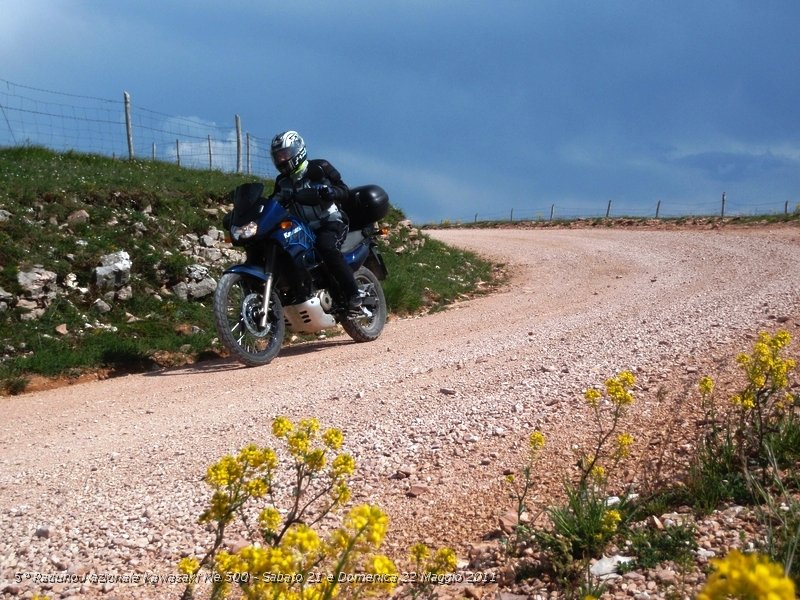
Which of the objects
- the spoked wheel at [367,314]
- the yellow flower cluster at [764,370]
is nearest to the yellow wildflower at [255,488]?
the yellow flower cluster at [764,370]

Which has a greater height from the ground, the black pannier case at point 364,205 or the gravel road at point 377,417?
the black pannier case at point 364,205

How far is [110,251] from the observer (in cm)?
1036

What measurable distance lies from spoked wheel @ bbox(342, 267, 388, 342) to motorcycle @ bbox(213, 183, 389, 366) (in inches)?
0.6

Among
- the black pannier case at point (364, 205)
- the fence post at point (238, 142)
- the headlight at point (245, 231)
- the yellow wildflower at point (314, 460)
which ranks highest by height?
the fence post at point (238, 142)

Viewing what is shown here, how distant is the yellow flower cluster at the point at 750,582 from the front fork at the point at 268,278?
6748mm

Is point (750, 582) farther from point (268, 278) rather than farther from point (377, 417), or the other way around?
point (268, 278)

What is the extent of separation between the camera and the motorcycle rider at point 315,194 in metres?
8.12

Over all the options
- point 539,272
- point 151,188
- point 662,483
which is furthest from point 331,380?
point 539,272

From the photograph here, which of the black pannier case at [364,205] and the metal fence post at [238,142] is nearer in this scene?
the black pannier case at [364,205]

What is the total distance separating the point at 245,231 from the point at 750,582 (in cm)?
694

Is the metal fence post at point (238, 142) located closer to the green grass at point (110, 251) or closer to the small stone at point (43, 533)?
the green grass at point (110, 251)

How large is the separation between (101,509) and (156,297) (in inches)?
269

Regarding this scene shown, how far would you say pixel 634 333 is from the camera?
21.7ft

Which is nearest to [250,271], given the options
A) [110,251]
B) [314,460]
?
[110,251]
